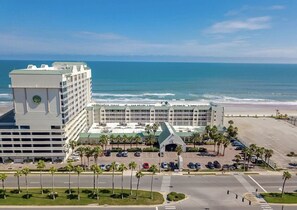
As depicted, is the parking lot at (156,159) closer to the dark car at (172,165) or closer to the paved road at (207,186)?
the dark car at (172,165)

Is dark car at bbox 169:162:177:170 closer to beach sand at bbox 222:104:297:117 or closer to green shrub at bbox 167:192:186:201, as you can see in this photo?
green shrub at bbox 167:192:186:201

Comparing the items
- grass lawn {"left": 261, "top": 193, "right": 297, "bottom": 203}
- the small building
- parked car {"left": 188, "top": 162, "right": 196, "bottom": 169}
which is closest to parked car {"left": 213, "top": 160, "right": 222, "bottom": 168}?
parked car {"left": 188, "top": 162, "right": 196, "bottom": 169}

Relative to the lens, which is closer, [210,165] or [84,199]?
[84,199]

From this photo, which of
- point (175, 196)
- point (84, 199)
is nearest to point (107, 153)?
point (84, 199)

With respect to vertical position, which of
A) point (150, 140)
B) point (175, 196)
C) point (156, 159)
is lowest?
point (156, 159)

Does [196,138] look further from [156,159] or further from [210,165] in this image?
[156,159]

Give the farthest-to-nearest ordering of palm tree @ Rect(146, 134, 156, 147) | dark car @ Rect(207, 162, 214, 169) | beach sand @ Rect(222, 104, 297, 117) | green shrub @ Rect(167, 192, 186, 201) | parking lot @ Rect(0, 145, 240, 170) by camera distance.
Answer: beach sand @ Rect(222, 104, 297, 117) → palm tree @ Rect(146, 134, 156, 147) → dark car @ Rect(207, 162, 214, 169) → parking lot @ Rect(0, 145, 240, 170) → green shrub @ Rect(167, 192, 186, 201)

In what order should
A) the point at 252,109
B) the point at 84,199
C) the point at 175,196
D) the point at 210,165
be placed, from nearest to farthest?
the point at 84,199, the point at 175,196, the point at 210,165, the point at 252,109
